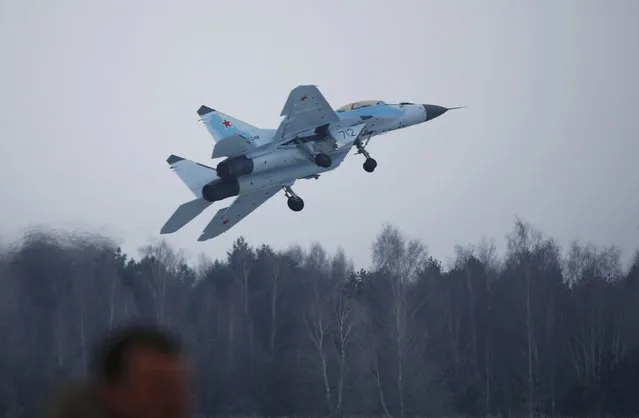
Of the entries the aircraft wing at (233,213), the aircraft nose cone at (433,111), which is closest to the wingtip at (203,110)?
the aircraft wing at (233,213)

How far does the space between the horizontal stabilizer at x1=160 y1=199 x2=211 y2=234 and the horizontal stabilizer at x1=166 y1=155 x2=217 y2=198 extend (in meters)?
0.35

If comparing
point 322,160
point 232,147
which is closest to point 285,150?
point 322,160

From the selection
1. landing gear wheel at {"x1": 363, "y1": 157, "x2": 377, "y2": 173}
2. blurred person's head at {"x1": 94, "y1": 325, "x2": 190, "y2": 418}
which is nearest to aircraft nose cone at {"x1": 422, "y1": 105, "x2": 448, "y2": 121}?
landing gear wheel at {"x1": 363, "y1": 157, "x2": 377, "y2": 173}

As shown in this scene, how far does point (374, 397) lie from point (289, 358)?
13.5 ft

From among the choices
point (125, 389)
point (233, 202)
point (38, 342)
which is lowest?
point (125, 389)

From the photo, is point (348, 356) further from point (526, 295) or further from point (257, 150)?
point (257, 150)

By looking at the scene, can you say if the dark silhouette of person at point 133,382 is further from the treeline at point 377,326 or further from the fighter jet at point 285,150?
the treeline at point 377,326

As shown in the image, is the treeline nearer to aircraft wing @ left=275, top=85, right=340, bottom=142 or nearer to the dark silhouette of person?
aircraft wing @ left=275, top=85, right=340, bottom=142

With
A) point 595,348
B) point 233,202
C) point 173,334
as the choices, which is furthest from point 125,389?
point 595,348

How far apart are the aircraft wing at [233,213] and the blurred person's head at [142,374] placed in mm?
31070

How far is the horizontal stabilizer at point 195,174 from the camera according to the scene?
3034 cm

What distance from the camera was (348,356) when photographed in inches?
1962

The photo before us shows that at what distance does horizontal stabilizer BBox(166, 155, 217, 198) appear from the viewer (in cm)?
3034

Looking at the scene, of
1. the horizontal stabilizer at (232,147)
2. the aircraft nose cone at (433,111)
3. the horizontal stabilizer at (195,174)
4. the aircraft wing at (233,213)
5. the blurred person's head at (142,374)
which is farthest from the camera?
the aircraft nose cone at (433,111)
